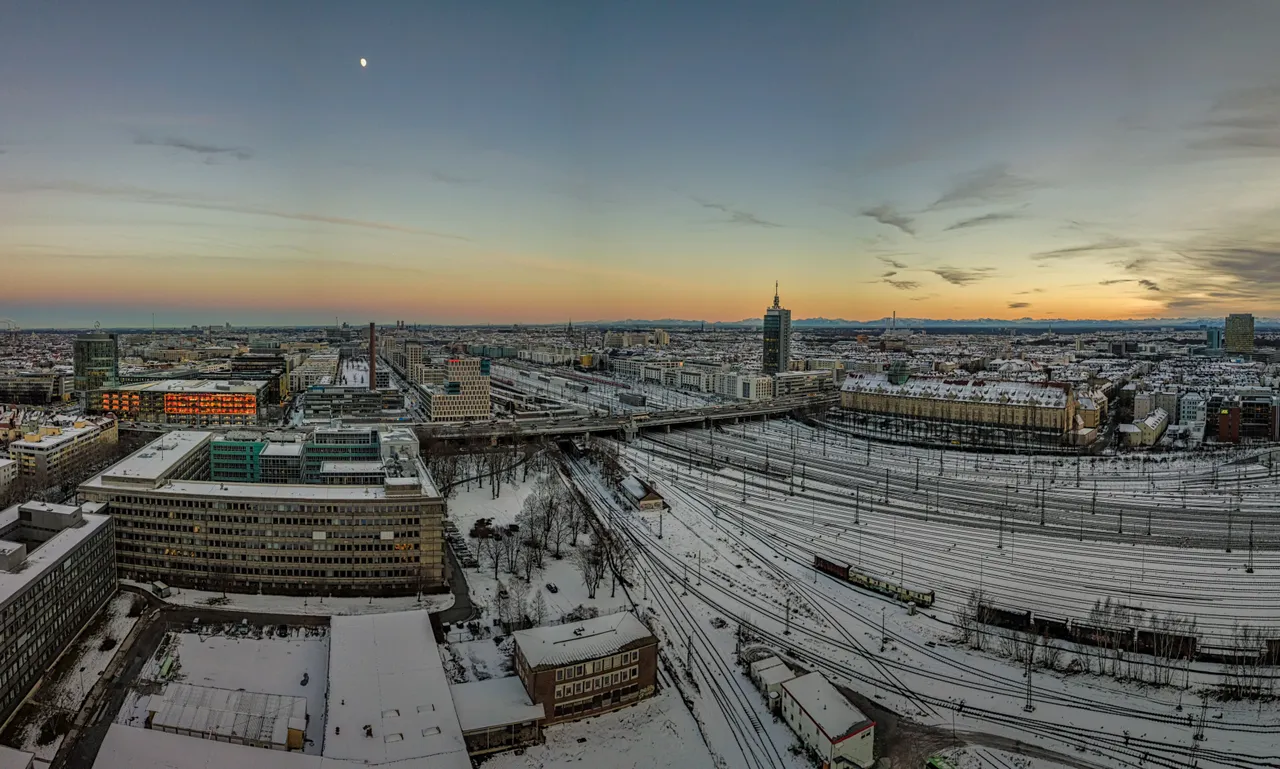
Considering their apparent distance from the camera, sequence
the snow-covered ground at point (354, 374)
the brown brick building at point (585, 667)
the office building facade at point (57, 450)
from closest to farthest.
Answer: the brown brick building at point (585, 667), the office building facade at point (57, 450), the snow-covered ground at point (354, 374)

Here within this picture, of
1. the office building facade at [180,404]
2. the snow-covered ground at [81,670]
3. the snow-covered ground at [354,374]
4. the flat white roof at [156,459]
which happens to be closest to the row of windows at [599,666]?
the snow-covered ground at [81,670]

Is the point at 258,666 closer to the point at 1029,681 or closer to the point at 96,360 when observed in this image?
the point at 1029,681

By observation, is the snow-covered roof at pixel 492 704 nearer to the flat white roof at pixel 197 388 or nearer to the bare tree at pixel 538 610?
the bare tree at pixel 538 610

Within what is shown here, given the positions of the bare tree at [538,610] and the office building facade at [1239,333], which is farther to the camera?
the office building facade at [1239,333]

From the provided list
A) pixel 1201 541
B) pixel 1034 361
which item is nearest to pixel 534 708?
pixel 1201 541

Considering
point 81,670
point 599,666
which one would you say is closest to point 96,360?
point 81,670

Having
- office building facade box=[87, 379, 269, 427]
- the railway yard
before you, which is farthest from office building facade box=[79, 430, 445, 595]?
office building facade box=[87, 379, 269, 427]

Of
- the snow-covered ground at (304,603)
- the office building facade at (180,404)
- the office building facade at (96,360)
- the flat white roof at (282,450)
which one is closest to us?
the snow-covered ground at (304,603)
